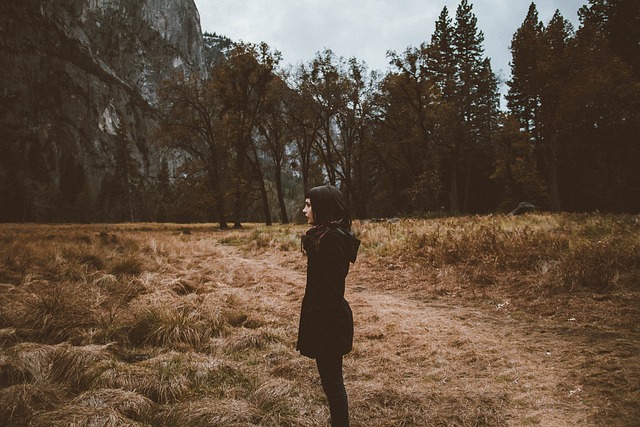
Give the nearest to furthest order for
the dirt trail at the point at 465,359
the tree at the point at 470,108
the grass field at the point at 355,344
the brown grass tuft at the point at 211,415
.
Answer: the brown grass tuft at the point at 211,415
the grass field at the point at 355,344
the dirt trail at the point at 465,359
the tree at the point at 470,108

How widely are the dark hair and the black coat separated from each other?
0.11 m

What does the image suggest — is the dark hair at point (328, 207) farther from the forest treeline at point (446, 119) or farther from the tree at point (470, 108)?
the tree at point (470, 108)

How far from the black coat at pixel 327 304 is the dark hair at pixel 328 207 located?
0.35 ft

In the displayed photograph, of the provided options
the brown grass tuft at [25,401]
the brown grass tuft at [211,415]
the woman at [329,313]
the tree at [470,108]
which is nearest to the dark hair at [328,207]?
the woman at [329,313]

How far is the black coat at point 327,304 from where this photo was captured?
245 centimetres

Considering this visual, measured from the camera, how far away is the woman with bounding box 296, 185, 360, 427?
2.45 meters

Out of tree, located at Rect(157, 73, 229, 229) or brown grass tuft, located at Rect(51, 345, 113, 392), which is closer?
brown grass tuft, located at Rect(51, 345, 113, 392)

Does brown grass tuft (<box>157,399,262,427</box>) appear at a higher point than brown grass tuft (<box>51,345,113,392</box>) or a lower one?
lower

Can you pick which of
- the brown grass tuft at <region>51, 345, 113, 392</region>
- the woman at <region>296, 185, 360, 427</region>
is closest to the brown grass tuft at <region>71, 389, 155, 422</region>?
the brown grass tuft at <region>51, 345, 113, 392</region>

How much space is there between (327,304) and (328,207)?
69cm

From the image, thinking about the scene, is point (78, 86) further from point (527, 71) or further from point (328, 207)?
point (328, 207)

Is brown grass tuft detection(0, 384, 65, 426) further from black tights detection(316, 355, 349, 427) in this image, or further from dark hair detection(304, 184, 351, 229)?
dark hair detection(304, 184, 351, 229)

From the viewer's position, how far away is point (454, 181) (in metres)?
30.8

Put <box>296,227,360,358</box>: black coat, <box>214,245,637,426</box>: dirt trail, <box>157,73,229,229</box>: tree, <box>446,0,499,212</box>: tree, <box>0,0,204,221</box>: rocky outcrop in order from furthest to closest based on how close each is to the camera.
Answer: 1. <box>0,0,204,221</box>: rocky outcrop
2. <box>446,0,499,212</box>: tree
3. <box>157,73,229,229</box>: tree
4. <box>214,245,637,426</box>: dirt trail
5. <box>296,227,360,358</box>: black coat
